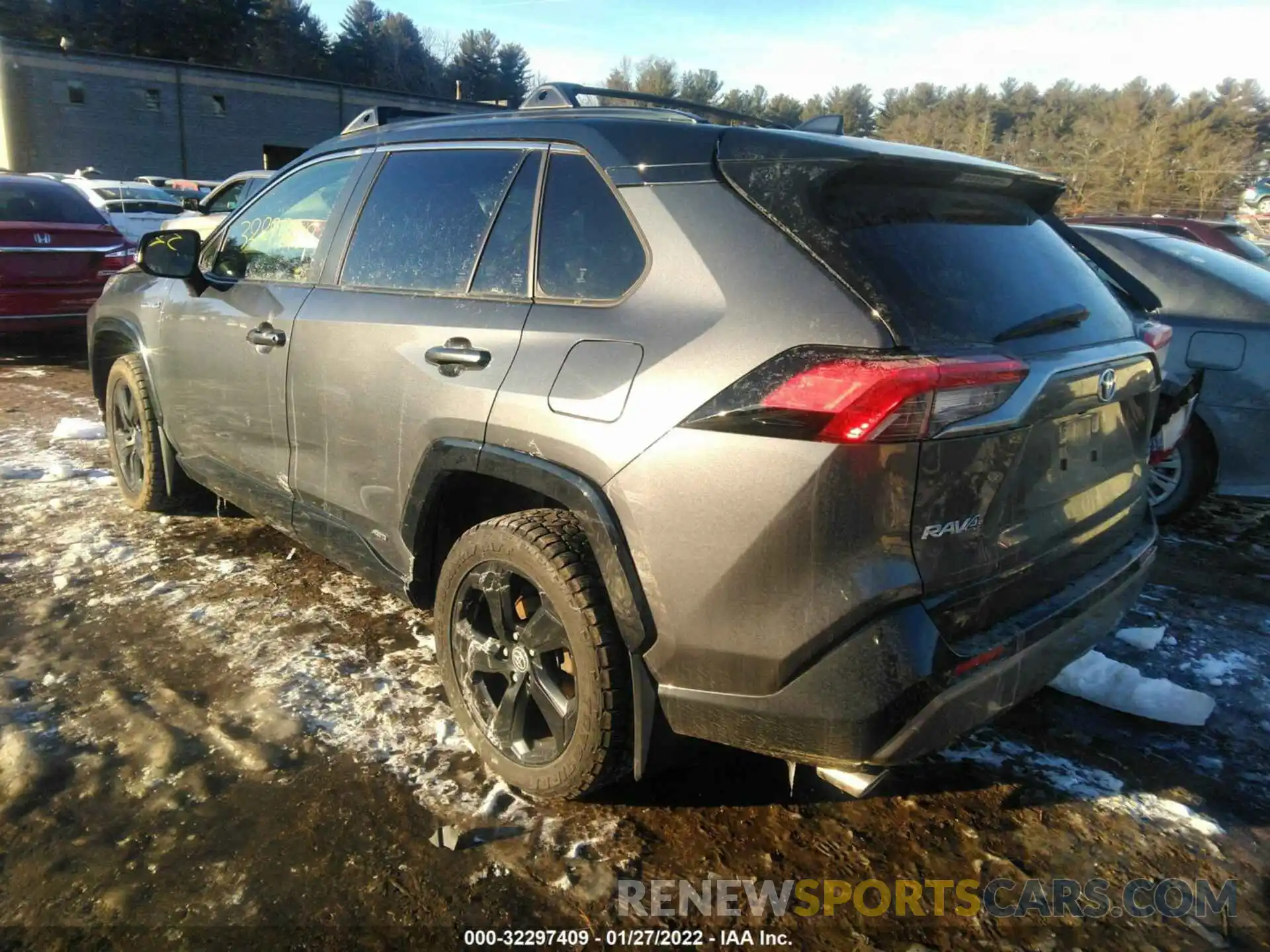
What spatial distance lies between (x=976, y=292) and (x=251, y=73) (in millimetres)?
55113

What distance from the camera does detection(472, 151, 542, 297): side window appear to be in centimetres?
262

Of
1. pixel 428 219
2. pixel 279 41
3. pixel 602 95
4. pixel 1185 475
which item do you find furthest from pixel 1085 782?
pixel 279 41

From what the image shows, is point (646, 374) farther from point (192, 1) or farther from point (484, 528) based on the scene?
point (192, 1)

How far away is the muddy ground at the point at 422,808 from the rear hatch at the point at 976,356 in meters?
0.73

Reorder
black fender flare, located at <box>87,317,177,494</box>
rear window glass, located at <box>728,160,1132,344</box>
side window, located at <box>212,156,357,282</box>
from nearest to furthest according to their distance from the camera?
rear window glass, located at <box>728,160,1132,344</box>, side window, located at <box>212,156,357,282</box>, black fender flare, located at <box>87,317,177,494</box>

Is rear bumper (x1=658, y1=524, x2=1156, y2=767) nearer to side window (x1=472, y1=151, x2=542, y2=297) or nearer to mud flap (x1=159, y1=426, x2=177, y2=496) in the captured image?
side window (x1=472, y1=151, x2=542, y2=297)

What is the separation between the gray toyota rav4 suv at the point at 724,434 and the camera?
6.29 feet

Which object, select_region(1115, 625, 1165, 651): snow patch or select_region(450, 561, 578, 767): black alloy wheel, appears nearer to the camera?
select_region(450, 561, 578, 767): black alloy wheel

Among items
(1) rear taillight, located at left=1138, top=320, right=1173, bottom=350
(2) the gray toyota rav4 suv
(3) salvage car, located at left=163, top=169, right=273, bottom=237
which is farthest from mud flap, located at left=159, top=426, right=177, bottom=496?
(3) salvage car, located at left=163, top=169, right=273, bottom=237

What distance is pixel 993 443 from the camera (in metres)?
1.99

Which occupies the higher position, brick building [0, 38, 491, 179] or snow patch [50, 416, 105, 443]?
brick building [0, 38, 491, 179]

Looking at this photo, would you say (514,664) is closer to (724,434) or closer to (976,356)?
(724,434)

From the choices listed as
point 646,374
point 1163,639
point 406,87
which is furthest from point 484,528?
point 406,87

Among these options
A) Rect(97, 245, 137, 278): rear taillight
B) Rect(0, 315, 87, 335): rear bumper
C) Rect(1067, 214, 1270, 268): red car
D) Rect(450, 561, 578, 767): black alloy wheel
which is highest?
Rect(1067, 214, 1270, 268): red car
